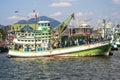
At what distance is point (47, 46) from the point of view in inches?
3238

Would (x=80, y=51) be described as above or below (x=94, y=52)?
above

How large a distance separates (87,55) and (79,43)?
4510 mm

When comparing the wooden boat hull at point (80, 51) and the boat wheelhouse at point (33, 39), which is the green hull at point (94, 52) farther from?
the boat wheelhouse at point (33, 39)

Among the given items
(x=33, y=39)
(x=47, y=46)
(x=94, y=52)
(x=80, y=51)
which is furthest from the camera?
(x=33, y=39)

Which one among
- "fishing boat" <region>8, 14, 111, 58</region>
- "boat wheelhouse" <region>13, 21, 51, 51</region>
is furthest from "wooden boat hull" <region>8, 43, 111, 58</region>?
"boat wheelhouse" <region>13, 21, 51, 51</region>

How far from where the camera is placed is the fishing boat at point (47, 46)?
254ft

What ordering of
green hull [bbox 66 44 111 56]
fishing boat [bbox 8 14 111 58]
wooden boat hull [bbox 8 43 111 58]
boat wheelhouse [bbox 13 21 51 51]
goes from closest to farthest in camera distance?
wooden boat hull [bbox 8 43 111 58] → fishing boat [bbox 8 14 111 58] → green hull [bbox 66 44 111 56] → boat wheelhouse [bbox 13 21 51 51]

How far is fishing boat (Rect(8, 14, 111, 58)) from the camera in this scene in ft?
254

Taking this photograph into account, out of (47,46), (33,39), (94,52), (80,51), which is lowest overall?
(94,52)

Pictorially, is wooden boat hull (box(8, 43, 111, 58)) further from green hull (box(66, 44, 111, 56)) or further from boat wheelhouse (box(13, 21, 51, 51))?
boat wheelhouse (box(13, 21, 51, 51))

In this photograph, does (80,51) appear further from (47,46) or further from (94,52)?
(47,46)

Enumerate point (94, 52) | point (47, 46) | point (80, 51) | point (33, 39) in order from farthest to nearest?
point (33, 39)
point (47, 46)
point (94, 52)
point (80, 51)

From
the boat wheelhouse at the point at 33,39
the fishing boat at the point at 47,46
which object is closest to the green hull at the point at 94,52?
the fishing boat at the point at 47,46

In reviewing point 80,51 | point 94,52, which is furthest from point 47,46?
point 94,52
